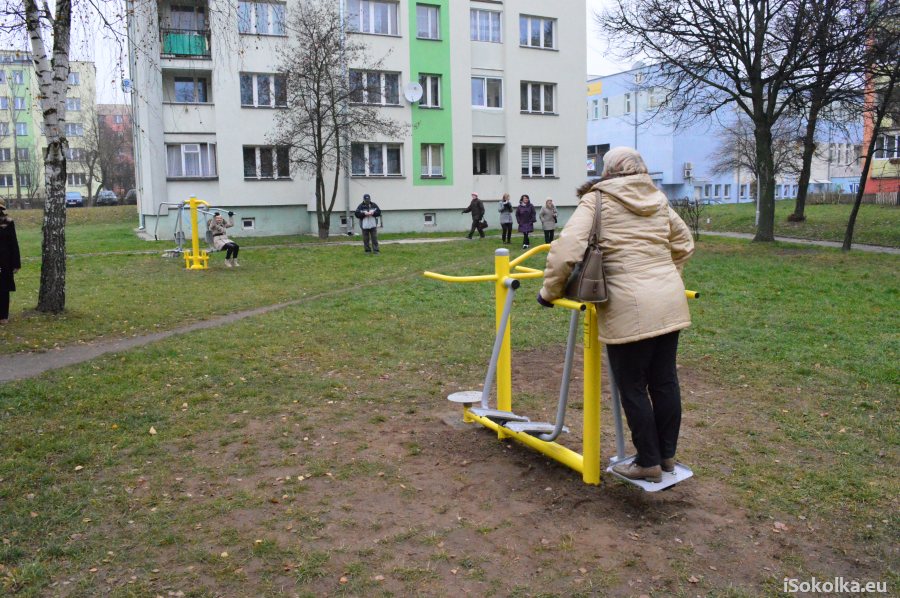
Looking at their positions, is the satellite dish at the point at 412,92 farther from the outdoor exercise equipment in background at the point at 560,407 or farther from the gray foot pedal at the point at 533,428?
the gray foot pedal at the point at 533,428

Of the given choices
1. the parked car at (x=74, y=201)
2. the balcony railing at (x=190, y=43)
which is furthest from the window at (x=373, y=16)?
the parked car at (x=74, y=201)

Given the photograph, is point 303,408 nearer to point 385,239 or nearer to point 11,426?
point 11,426

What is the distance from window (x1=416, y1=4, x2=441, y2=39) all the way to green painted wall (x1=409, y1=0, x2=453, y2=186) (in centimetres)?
17

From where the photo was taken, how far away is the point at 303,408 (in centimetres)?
630


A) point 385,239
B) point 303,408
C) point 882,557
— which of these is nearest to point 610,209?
point 882,557

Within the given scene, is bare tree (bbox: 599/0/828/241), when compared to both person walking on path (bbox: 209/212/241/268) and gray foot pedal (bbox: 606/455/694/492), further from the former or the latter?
gray foot pedal (bbox: 606/455/694/492)

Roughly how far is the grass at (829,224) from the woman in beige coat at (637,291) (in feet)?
70.3

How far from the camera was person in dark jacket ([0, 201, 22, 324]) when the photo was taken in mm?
9914

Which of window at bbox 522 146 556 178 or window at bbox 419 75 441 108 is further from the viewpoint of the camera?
window at bbox 522 146 556 178

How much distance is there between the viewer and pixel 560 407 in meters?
4.71

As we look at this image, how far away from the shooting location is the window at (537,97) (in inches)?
1347

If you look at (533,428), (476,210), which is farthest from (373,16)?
(533,428)

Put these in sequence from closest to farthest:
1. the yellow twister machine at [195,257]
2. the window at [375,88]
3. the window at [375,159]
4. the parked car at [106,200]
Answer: the yellow twister machine at [195,257] → the window at [375,88] → the window at [375,159] → the parked car at [106,200]

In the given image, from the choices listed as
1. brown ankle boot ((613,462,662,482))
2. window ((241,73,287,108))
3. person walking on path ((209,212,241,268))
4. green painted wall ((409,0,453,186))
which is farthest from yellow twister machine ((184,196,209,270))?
green painted wall ((409,0,453,186))
